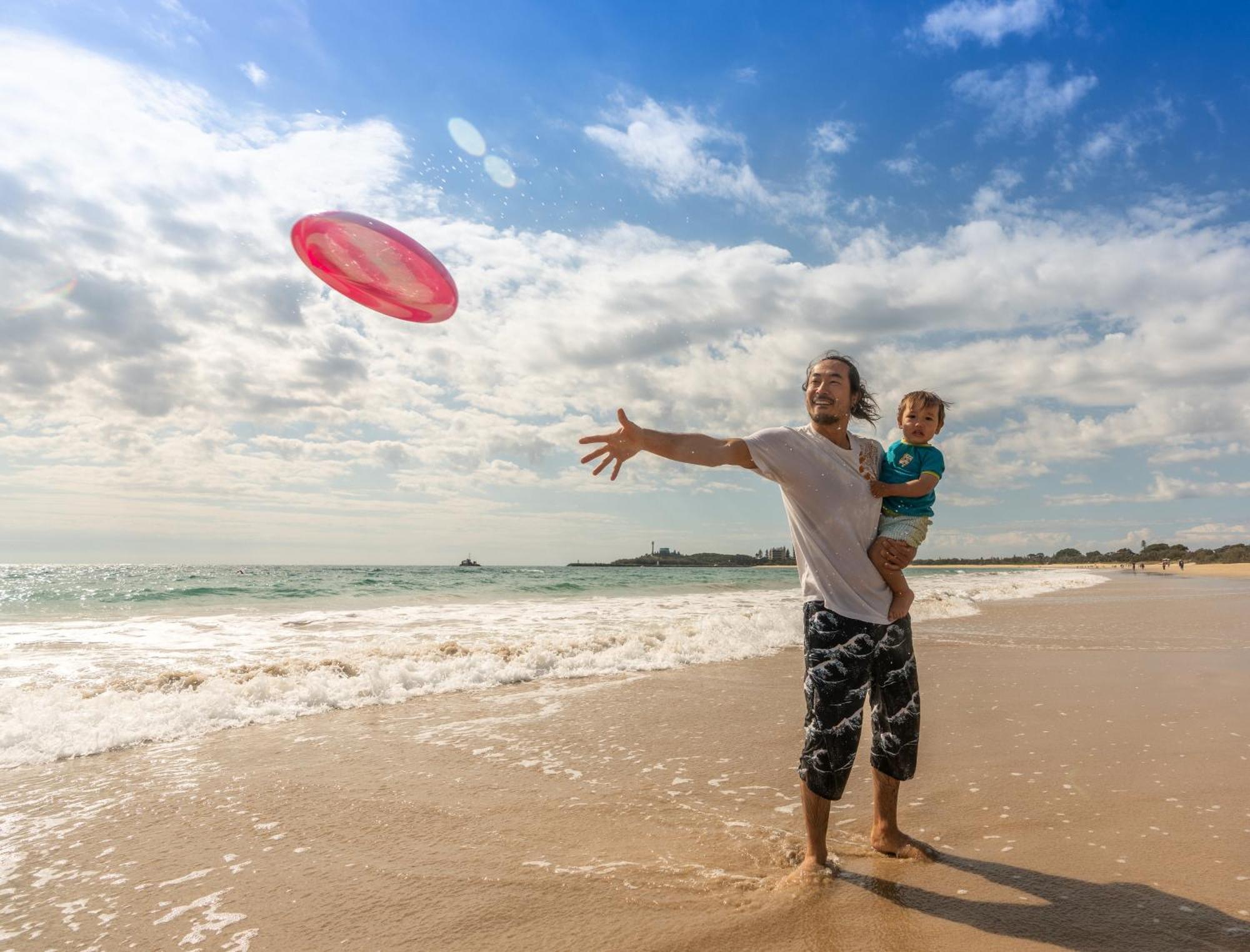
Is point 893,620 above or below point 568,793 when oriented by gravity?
above

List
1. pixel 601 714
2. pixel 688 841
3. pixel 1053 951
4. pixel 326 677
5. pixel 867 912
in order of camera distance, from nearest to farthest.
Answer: pixel 1053 951
pixel 867 912
pixel 688 841
pixel 601 714
pixel 326 677

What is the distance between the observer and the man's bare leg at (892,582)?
10.4 ft

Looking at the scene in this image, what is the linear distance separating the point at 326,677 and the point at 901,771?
5951 mm

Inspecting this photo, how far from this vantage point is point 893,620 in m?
3.20

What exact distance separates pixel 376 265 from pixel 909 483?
362 cm

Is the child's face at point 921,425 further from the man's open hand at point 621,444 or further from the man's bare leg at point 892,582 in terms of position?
the man's open hand at point 621,444

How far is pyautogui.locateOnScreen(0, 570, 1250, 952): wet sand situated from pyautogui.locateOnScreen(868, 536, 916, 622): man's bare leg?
1.06 meters

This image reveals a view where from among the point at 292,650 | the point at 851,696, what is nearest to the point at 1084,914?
the point at 851,696

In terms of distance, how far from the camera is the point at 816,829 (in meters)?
3.02

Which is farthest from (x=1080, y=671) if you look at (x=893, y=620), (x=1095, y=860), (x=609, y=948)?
(x=609, y=948)

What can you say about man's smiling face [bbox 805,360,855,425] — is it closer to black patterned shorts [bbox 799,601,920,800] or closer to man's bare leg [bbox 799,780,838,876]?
black patterned shorts [bbox 799,601,920,800]

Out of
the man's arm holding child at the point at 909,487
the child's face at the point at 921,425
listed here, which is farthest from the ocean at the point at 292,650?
the child's face at the point at 921,425

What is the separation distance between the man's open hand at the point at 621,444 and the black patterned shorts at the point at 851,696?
104cm

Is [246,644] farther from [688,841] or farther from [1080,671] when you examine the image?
[1080,671]
